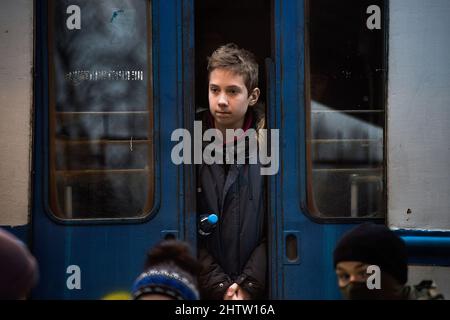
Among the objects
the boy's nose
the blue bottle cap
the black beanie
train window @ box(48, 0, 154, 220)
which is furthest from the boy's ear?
the black beanie

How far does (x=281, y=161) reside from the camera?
12.6 feet

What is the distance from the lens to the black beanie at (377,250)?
111 inches

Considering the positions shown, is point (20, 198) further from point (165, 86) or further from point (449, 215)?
point (449, 215)

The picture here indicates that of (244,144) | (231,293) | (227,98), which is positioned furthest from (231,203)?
(227,98)

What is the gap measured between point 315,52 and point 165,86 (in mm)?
898

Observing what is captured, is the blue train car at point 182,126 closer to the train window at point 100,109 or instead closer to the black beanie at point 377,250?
the train window at point 100,109

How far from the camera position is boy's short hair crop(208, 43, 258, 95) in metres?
3.92

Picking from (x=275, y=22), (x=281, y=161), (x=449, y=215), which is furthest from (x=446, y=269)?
(x=275, y=22)

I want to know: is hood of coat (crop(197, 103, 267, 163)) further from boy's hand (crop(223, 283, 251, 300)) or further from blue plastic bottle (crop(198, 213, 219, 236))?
boy's hand (crop(223, 283, 251, 300))

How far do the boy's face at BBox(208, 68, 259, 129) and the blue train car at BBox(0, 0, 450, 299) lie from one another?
6.7 inches

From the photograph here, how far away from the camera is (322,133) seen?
384 cm

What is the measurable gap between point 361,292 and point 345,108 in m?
1.32

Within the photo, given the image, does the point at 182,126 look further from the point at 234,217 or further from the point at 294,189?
the point at 294,189
